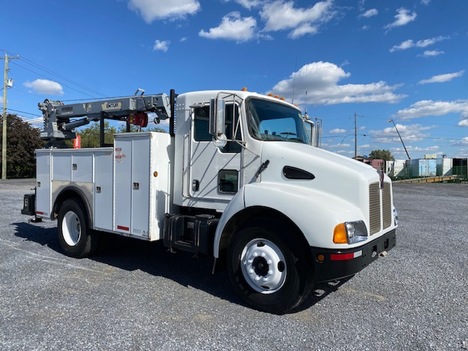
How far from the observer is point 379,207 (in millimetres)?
4836

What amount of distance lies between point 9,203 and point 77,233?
1046cm

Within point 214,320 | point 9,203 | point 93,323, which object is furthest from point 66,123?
point 9,203

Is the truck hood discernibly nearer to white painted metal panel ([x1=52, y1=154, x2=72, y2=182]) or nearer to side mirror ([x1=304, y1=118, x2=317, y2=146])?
side mirror ([x1=304, y1=118, x2=317, y2=146])

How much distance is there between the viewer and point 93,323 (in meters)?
4.15

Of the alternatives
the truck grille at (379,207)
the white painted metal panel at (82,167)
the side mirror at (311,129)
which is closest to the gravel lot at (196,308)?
the truck grille at (379,207)

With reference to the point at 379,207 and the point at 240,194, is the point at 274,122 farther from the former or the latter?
the point at 379,207

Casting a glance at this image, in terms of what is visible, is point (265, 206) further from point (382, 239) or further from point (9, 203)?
point (9, 203)

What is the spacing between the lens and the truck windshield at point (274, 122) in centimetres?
511

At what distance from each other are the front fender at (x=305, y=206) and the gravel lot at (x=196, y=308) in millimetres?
944

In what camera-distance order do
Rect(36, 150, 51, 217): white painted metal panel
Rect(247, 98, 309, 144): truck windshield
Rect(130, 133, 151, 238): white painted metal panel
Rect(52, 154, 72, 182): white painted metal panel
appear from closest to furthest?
Rect(247, 98, 309, 144): truck windshield < Rect(130, 133, 151, 238): white painted metal panel < Rect(52, 154, 72, 182): white painted metal panel < Rect(36, 150, 51, 217): white painted metal panel

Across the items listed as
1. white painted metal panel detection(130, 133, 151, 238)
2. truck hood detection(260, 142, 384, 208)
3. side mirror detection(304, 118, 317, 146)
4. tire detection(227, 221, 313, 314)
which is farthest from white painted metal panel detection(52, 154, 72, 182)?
side mirror detection(304, 118, 317, 146)

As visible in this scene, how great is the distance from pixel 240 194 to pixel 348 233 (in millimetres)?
1347

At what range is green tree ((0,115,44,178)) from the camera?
153 feet

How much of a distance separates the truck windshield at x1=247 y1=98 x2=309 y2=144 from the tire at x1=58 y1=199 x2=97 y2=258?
3.61 meters
